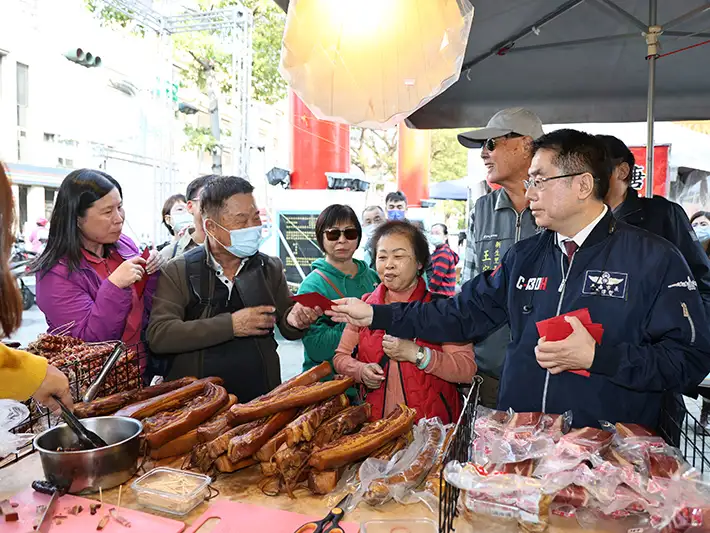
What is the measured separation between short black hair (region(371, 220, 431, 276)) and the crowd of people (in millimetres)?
11

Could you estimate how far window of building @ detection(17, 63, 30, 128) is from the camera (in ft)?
52.6

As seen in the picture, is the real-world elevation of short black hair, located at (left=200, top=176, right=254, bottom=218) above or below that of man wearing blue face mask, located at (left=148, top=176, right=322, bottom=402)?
above

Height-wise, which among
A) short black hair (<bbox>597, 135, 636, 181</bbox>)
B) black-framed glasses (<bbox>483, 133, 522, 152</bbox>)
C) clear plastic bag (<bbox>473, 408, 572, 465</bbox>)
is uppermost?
black-framed glasses (<bbox>483, 133, 522, 152</bbox>)

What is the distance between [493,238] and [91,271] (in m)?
2.29

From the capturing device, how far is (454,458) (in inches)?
53.6

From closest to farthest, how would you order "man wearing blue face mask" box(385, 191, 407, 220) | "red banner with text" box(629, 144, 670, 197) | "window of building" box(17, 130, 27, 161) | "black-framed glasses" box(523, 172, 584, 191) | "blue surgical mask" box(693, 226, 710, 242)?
"black-framed glasses" box(523, 172, 584, 191)
"blue surgical mask" box(693, 226, 710, 242)
"man wearing blue face mask" box(385, 191, 407, 220)
"red banner with text" box(629, 144, 670, 197)
"window of building" box(17, 130, 27, 161)

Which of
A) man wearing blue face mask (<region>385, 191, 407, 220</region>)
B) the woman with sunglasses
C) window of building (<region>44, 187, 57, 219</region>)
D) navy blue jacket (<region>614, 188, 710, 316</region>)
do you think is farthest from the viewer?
window of building (<region>44, 187, 57, 219</region>)

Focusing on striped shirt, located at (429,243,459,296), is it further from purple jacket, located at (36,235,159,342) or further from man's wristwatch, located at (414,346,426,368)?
purple jacket, located at (36,235,159,342)

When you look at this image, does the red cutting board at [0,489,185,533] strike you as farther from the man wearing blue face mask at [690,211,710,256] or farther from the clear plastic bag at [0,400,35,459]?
the man wearing blue face mask at [690,211,710,256]

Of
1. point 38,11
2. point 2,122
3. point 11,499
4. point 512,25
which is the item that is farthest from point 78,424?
point 38,11

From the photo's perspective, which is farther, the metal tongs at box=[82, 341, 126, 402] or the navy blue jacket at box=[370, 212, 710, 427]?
the metal tongs at box=[82, 341, 126, 402]

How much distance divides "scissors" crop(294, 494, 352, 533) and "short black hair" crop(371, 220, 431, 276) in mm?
1602

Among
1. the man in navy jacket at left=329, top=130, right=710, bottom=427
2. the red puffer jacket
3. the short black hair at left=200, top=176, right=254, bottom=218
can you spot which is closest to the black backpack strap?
the short black hair at left=200, top=176, right=254, bottom=218

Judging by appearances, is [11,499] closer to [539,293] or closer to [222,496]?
[222,496]
